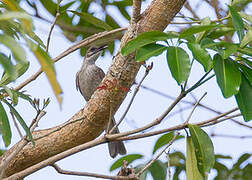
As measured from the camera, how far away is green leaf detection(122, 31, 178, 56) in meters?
2.12

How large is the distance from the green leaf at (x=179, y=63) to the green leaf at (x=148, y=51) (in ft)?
0.16

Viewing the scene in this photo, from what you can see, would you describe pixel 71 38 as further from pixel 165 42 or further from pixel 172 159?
pixel 165 42

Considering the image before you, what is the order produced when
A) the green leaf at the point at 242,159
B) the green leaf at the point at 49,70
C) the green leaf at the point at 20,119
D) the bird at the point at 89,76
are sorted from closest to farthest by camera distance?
the green leaf at the point at 49,70
the green leaf at the point at 20,119
the green leaf at the point at 242,159
the bird at the point at 89,76

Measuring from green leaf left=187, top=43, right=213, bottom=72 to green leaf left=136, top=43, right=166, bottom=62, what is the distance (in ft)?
0.49

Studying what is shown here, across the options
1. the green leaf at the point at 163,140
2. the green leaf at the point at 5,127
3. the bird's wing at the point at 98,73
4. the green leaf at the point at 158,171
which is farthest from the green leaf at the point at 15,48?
the bird's wing at the point at 98,73

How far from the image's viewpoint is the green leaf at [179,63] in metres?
2.04

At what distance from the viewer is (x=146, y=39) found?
7.07 feet

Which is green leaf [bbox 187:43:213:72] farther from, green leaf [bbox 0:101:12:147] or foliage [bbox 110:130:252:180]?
green leaf [bbox 0:101:12:147]

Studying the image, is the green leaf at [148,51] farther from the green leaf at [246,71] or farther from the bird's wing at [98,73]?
the bird's wing at [98,73]

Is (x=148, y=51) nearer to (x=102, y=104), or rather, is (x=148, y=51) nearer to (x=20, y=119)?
(x=20, y=119)

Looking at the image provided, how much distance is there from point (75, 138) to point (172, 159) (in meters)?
0.82

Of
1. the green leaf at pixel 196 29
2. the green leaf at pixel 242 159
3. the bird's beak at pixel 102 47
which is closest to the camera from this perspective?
the green leaf at pixel 196 29

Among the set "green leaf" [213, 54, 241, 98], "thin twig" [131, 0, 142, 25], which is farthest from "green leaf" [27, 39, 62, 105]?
"thin twig" [131, 0, 142, 25]

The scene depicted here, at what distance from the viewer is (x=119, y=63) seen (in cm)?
290
